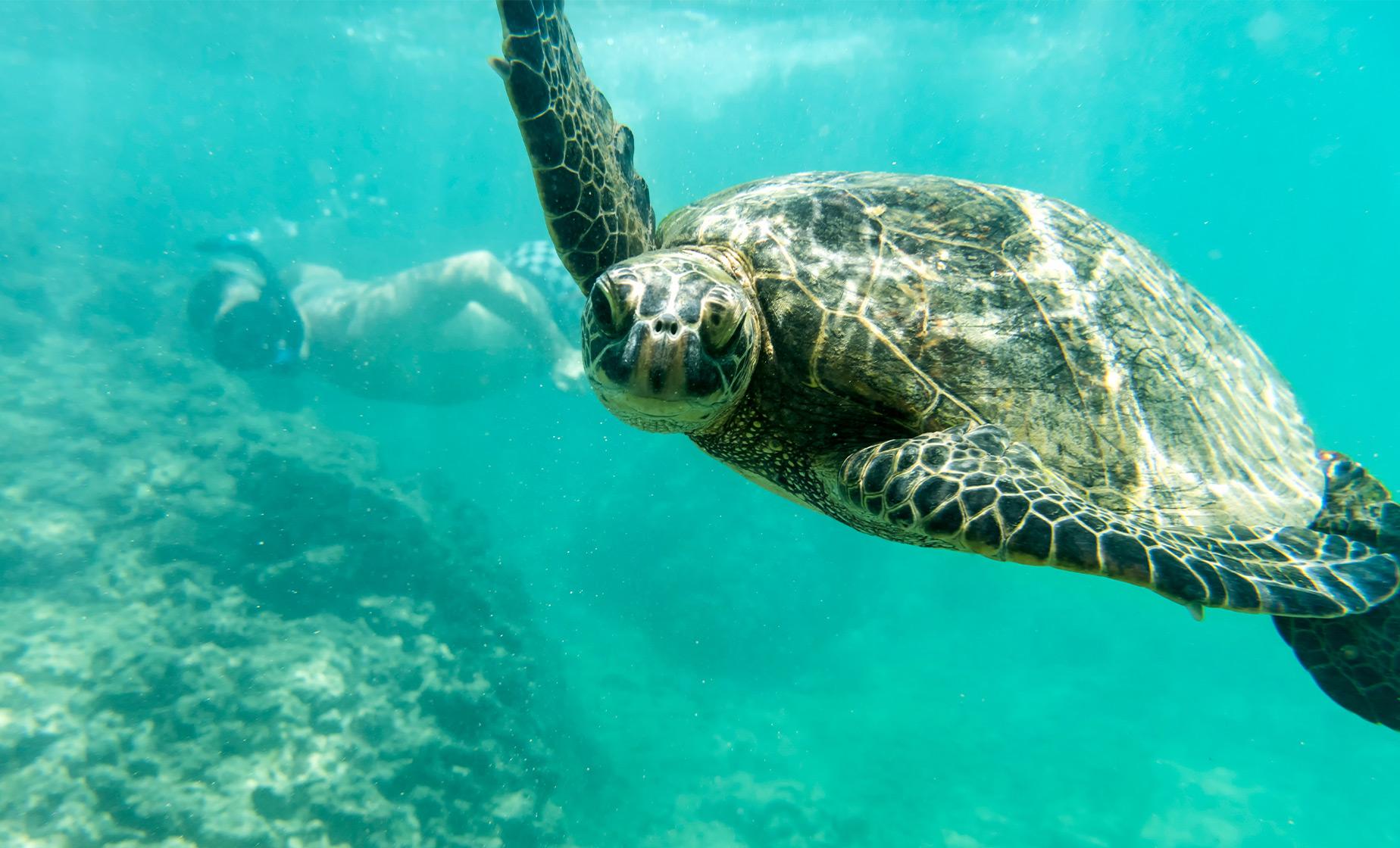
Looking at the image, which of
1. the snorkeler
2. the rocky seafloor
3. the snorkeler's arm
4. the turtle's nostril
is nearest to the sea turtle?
the turtle's nostril

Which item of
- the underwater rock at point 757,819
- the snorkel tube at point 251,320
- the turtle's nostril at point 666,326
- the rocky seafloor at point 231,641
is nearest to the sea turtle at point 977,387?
the turtle's nostril at point 666,326

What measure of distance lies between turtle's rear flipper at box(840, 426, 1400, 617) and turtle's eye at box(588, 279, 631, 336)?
3.80 feet

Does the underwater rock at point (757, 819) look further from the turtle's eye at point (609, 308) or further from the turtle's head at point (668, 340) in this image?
the turtle's eye at point (609, 308)

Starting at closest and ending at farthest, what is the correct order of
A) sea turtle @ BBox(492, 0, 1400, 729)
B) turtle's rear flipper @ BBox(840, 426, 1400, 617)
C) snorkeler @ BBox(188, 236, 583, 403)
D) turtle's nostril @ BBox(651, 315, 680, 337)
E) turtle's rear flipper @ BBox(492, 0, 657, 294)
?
turtle's rear flipper @ BBox(840, 426, 1400, 617) → sea turtle @ BBox(492, 0, 1400, 729) → turtle's nostril @ BBox(651, 315, 680, 337) → turtle's rear flipper @ BBox(492, 0, 657, 294) → snorkeler @ BBox(188, 236, 583, 403)

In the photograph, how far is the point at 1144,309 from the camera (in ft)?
10.3

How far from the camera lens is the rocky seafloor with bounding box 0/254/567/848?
7164 mm

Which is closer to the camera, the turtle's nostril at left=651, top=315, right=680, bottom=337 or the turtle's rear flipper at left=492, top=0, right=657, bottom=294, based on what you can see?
the turtle's nostril at left=651, top=315, right=680, bottom=337

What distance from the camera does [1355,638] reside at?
10.2ft

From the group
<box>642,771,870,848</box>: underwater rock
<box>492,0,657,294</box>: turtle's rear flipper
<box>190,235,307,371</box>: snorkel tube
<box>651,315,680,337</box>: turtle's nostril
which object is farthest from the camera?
<box>190,235,307,371</box>: snorkel tube

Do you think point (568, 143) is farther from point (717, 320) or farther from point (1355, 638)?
point (1355, 638)

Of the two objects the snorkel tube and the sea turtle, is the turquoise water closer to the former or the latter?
the snorkel tube

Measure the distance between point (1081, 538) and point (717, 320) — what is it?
148 centimetres

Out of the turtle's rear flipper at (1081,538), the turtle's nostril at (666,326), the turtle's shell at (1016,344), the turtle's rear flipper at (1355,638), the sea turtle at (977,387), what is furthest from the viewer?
the turtle's rear flipper at (1355,638)

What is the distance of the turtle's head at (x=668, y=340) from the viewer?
2.31 metres
